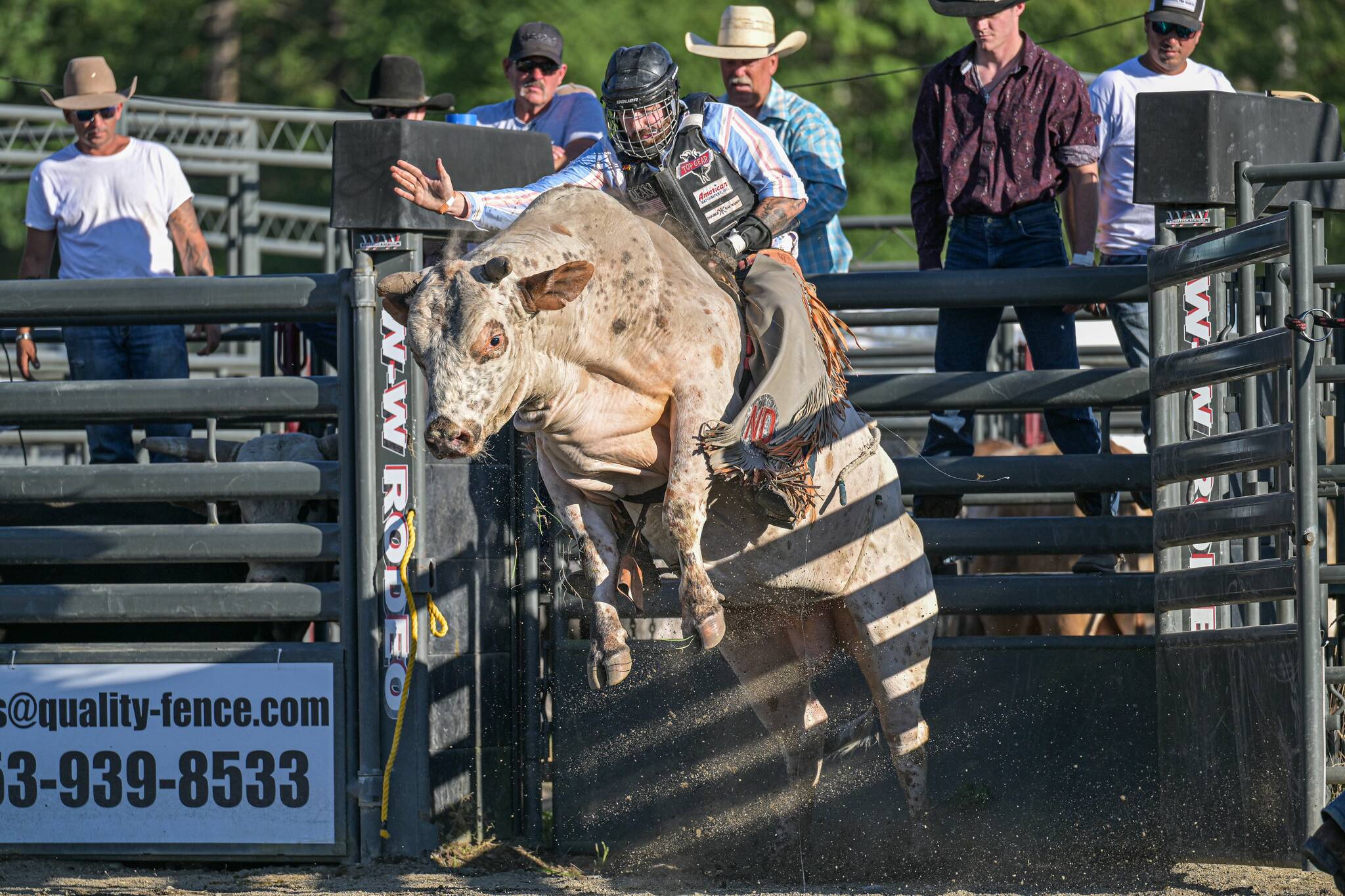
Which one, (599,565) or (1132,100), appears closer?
(599,565)

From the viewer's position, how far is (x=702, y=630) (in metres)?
5.28

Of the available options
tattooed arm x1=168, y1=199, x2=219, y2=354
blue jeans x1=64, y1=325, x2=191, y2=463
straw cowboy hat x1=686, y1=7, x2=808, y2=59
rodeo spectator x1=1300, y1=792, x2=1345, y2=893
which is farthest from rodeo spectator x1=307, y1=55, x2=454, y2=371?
rodeo spectator x1=1300, y1=792, x2=1345, y2=893

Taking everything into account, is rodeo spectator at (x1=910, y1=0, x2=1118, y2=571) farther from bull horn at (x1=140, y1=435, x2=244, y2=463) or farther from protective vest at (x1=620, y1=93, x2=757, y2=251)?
bull horn at (x1=140, y1=435, x2=244, y2=463)

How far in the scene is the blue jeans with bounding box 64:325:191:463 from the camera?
7492mm

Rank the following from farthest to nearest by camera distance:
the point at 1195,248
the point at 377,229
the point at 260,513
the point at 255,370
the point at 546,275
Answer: the point at 255,370 → the point at 260,513 → the point at 377,229 → the point at 1195,248 → the point at 546,275

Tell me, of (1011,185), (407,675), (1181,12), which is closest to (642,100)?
(1011,185)

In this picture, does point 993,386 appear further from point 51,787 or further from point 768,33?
point 51,787

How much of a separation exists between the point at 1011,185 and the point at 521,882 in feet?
11.0

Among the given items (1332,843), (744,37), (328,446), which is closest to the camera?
(1332,843)

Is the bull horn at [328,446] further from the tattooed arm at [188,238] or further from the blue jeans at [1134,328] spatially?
the blue jeans at [1134,328]

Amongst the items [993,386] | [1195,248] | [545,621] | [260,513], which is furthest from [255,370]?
[1195,248]

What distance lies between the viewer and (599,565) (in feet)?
18.4

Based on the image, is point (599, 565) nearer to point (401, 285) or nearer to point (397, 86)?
point (401, 285)

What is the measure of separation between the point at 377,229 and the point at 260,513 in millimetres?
1401
